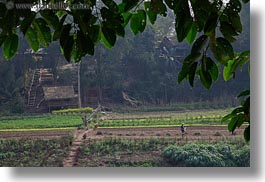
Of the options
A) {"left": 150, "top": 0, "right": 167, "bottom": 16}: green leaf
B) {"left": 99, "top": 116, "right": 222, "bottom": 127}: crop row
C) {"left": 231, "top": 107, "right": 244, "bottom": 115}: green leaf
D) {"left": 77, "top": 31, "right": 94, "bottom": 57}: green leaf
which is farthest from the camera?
{"left": 99, "top": 116, "right": 222, "bottom": 127}: crop row

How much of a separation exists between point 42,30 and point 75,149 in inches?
73.7

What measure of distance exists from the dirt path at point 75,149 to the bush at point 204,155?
1.41 feet

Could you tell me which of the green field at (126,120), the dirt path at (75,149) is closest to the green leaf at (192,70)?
the green field at (126,120)

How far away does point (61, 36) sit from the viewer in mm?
494

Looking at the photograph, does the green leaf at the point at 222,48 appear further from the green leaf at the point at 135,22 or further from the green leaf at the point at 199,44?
the green leaf at the point at 135,22

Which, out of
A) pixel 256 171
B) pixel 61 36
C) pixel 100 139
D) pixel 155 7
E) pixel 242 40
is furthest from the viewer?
pixel 100 139

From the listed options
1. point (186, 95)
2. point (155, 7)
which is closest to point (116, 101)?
point (186, 95)

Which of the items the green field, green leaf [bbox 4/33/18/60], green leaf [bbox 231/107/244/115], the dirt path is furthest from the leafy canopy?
the dirt path

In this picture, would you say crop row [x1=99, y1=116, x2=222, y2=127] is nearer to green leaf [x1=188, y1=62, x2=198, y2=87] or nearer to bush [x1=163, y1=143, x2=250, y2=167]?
bush [x1=163, y1=143, x2=250, y2=167]

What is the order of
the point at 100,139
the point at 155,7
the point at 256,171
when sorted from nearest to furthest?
the point at 155,7 → the point at 256,171 → the point at 100,139

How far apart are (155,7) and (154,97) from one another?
1.65 meters

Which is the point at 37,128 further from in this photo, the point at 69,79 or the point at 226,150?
the point at 226,150

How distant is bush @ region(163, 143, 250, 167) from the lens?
2.27 metres

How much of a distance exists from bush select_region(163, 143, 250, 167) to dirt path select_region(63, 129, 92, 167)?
16.9 inches
